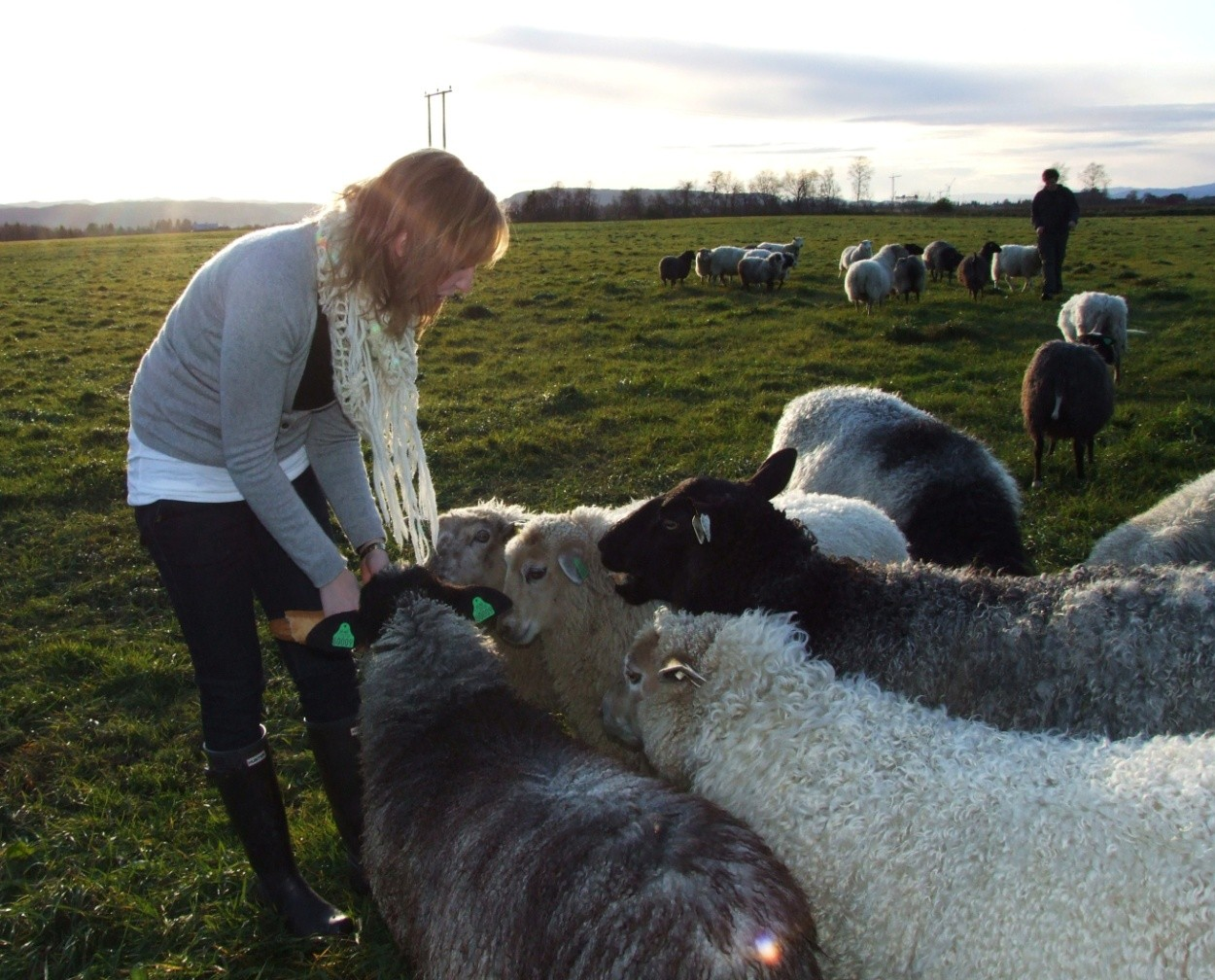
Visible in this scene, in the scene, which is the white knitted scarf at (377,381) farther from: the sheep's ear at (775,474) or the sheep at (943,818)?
the sheep's ear at (775,474)

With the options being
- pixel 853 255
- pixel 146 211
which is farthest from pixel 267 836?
pixel 146 211

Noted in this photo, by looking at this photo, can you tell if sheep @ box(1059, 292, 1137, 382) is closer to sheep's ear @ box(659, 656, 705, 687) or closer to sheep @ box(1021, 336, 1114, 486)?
sheep @ box(1021, 336, 1114, 486)

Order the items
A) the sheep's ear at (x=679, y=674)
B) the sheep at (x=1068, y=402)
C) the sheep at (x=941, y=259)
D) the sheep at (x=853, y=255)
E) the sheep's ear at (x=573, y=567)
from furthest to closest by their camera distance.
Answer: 1. the sheep at (x=853, y=255)
2. the sheep at (x=941, y=259)
3. the sheep at (x=1068, y=402)
4. the sheep's ear at (x=573, y=567)
5. the sheep's ear at (x=679, y=674)

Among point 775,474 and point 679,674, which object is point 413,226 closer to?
point 679,674

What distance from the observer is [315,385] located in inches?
110

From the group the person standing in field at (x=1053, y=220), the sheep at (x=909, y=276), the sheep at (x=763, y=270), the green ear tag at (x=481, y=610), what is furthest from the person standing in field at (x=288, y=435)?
the sheep at (x=763, y=270)

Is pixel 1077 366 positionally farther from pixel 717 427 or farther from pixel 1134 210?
pixel 1134 210

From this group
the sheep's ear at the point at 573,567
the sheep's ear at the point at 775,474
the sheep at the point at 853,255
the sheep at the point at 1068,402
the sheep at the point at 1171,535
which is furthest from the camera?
the sheep at the point at 853,255

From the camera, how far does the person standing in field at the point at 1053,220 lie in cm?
1702

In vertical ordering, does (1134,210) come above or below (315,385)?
above

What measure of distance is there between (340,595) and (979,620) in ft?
6.95

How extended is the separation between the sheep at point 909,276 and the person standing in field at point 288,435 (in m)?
18.0

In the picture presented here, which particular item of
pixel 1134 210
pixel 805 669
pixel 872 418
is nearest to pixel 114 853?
pixel 805 669

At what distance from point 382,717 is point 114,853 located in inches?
61.2
